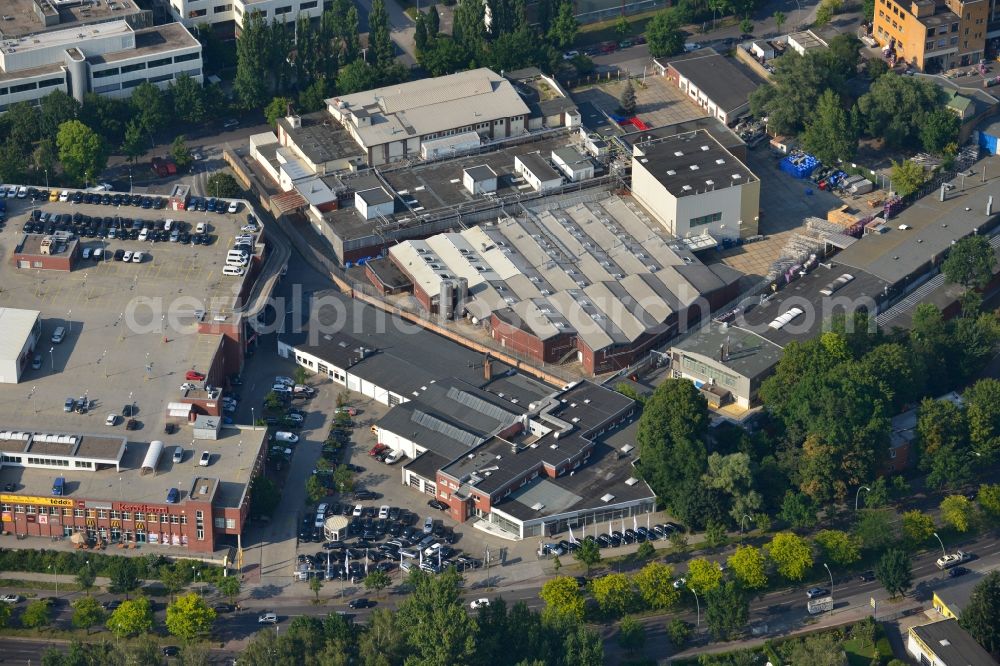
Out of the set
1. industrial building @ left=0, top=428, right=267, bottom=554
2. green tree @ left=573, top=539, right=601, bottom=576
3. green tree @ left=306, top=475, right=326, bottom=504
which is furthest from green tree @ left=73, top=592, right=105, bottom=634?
green tree @ left=573, top=539, right=601, bottom=576

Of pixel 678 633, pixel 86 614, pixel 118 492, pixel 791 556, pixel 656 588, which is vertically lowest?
pixel 86 614

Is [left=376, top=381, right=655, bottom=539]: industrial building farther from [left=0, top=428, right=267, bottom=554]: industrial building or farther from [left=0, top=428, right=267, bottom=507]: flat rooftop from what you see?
[left=0, top=428, right=267, bottom=554]: industrial building

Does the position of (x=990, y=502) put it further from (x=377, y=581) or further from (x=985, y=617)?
(x=377, y=581)

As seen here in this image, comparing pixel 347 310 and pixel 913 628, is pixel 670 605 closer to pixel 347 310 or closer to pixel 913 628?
pixel 913 628

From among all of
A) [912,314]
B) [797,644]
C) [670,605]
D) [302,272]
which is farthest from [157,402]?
[912,314]

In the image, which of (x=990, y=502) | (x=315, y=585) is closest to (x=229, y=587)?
(x=315, y=585)

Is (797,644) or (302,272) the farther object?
(302,272)
